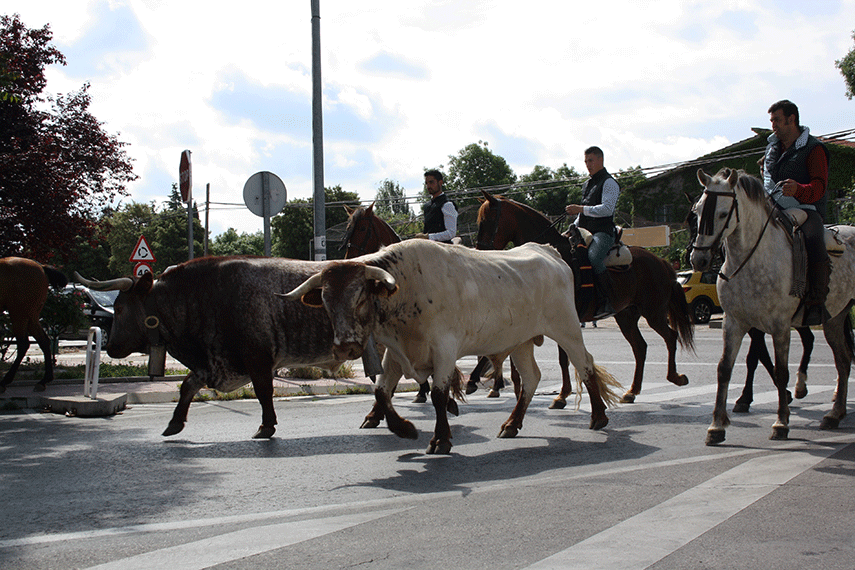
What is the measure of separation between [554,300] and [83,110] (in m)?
11.3

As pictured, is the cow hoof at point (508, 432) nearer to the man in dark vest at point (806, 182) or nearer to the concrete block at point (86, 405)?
the man in dark vest at point (806, 182)

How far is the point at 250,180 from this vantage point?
485 inches

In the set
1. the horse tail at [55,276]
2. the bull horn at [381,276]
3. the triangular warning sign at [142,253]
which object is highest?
the triangular warning sign at [142,253]

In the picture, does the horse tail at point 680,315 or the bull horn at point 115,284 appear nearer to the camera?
the bull horn at point 115,284

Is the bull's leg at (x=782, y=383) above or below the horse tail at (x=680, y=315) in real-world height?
below

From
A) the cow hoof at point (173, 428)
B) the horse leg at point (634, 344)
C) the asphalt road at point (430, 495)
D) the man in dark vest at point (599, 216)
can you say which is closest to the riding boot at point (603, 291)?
the man in dark vest at point (599, 216)

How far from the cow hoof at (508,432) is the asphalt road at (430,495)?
84 millimetres

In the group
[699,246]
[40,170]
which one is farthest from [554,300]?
[40,170]

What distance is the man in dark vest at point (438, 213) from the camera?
10.3 m

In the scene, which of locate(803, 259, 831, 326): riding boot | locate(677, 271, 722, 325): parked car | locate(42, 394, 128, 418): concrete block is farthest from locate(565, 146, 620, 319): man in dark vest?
locate(677, 271, 722, 325): parked car

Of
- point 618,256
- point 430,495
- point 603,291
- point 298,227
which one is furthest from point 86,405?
point 298,227

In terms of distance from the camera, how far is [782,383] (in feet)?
22.5

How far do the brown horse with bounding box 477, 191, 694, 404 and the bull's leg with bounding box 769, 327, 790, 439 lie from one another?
278cm

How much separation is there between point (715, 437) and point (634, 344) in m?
3.75
